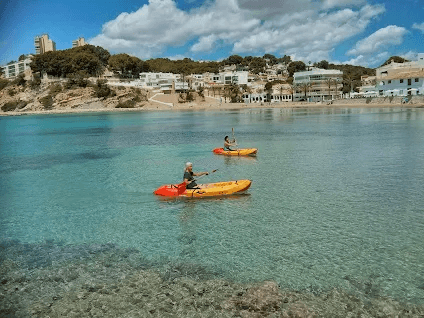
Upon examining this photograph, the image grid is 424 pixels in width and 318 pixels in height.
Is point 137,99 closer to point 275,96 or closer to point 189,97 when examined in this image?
point 189,97

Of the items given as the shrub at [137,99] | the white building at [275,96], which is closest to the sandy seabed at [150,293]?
the white building at [275,96]

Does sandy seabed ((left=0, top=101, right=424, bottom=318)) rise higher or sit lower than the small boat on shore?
lower

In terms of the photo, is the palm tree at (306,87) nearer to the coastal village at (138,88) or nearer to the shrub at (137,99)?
the coastal village at (138,88)

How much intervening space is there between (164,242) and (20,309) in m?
4.66

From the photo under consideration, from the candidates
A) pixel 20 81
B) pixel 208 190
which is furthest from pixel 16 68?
pixel 208 190

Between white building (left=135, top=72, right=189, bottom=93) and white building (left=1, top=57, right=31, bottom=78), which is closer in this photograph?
white building (left=135, top=72, right=189, bottom=93)

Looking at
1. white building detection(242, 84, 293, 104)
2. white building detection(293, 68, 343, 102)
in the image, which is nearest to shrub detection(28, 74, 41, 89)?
white building detection(242, 84, 293, 104)

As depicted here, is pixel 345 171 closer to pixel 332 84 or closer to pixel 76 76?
pixel 332 84

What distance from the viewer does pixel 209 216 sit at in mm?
15016

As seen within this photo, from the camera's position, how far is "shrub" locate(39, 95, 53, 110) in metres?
142

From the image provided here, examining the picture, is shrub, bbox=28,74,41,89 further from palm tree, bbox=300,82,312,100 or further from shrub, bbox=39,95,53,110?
palm tree, bbox=300,82,312,100

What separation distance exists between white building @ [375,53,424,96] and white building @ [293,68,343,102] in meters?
20.3

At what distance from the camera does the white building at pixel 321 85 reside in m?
121

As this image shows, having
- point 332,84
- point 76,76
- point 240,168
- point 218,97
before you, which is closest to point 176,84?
point 218,97
